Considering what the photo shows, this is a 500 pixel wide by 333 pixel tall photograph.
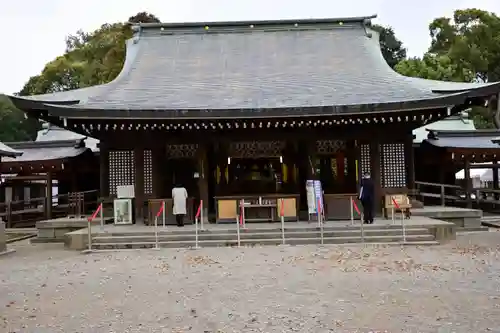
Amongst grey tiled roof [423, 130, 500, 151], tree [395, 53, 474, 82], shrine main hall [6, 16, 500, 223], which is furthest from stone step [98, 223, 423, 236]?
tree [395, 53, 474, 82]

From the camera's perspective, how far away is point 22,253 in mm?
11812

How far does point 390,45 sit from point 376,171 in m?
32.5

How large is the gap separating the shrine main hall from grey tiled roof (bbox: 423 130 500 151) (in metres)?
3.31

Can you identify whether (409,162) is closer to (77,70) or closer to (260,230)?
(260,230)

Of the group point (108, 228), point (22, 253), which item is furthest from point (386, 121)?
point (22, 253)

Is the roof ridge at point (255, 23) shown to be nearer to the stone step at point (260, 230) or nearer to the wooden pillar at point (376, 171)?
the wooden pillar at point (376, 171)

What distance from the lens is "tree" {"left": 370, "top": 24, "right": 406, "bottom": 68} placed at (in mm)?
43000

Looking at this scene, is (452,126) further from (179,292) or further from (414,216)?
(179,292)

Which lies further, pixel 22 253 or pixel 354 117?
pixel 354 117

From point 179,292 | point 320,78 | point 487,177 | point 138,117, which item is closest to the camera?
point 179,292

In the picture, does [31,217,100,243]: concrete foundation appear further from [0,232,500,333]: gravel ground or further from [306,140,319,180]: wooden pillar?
[306,140,319,180]: wooden pillar

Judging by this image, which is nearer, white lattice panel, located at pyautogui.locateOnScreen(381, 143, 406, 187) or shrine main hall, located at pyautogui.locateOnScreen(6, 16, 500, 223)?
shrine main hall, located at pyautogui.locateOnScreen(6, 16, 500, 223)

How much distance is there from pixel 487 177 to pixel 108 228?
33.5 meters

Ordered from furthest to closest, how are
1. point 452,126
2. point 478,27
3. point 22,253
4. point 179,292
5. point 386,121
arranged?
point 478,27, point 452,126, point 386,121, point 22,253, point 179,292
